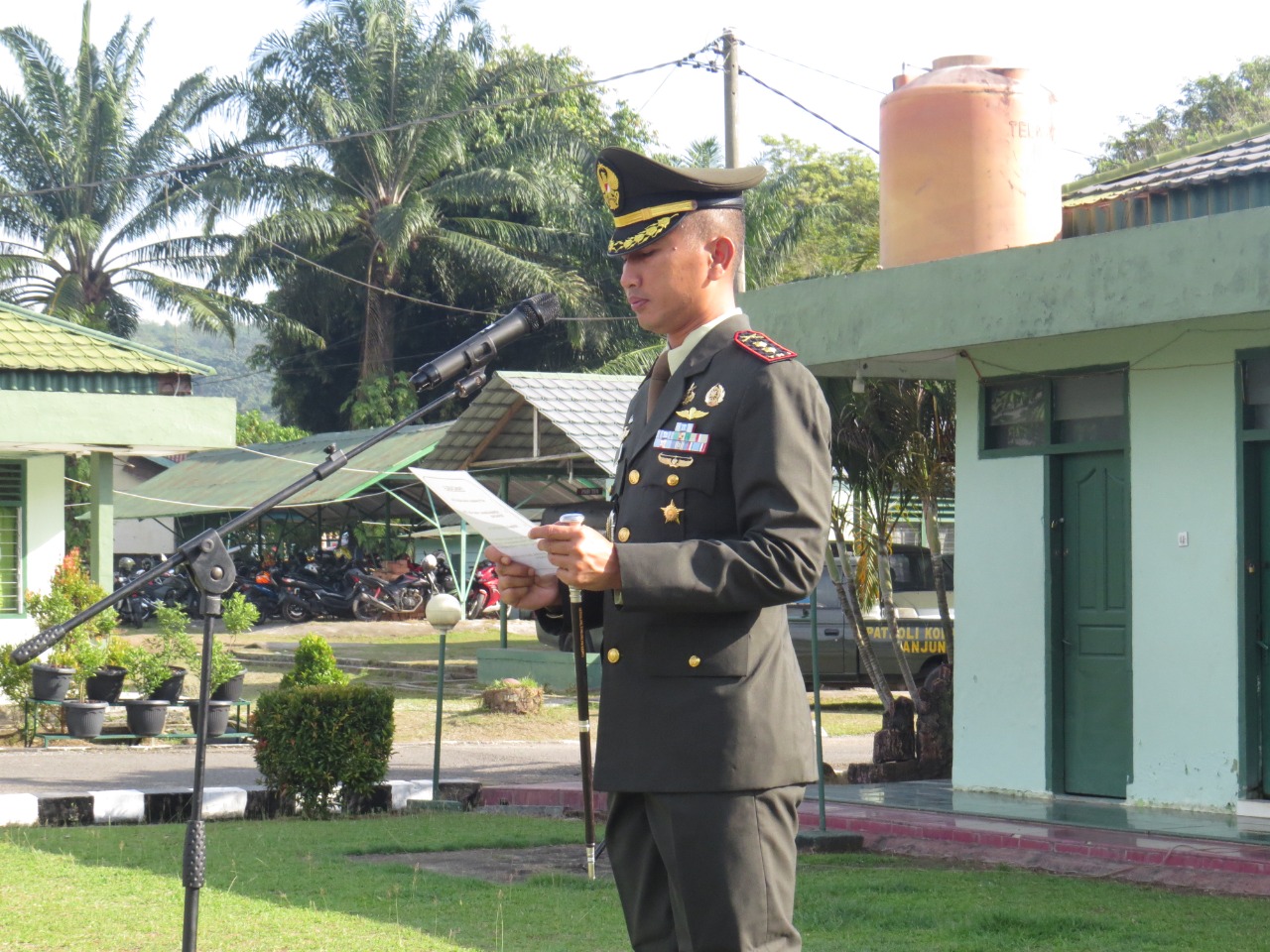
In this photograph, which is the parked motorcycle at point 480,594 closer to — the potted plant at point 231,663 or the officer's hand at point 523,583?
the potted plant at point 231,663

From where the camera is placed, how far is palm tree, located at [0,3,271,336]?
1479 inches

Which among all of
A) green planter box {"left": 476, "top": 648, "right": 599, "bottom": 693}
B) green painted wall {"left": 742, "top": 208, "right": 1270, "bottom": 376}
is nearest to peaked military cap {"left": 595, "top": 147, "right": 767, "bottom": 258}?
green painted wall {"left": 742, "top": 208, "right": 1270, "bottom": 376}

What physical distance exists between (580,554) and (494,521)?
0.60 m

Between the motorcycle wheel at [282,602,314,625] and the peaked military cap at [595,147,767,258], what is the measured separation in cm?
3045

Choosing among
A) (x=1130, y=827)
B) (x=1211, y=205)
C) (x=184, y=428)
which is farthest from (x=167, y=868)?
(x=184, y=428)

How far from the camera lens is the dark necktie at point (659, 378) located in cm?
353

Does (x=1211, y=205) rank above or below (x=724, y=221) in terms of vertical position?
above

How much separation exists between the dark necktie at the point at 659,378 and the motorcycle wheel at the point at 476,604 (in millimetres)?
31041

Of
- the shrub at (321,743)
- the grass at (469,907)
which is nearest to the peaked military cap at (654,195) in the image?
the grass at (469,907)

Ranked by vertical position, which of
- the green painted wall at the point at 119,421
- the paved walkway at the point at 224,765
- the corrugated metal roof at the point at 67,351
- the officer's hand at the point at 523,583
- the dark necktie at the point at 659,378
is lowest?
the paved walkway at the point at 224,765

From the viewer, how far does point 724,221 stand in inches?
136

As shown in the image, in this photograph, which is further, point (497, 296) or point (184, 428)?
point (497, 296)

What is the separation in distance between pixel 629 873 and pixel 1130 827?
6313mm

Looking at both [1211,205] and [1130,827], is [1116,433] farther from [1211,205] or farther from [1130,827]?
[1130,827]
